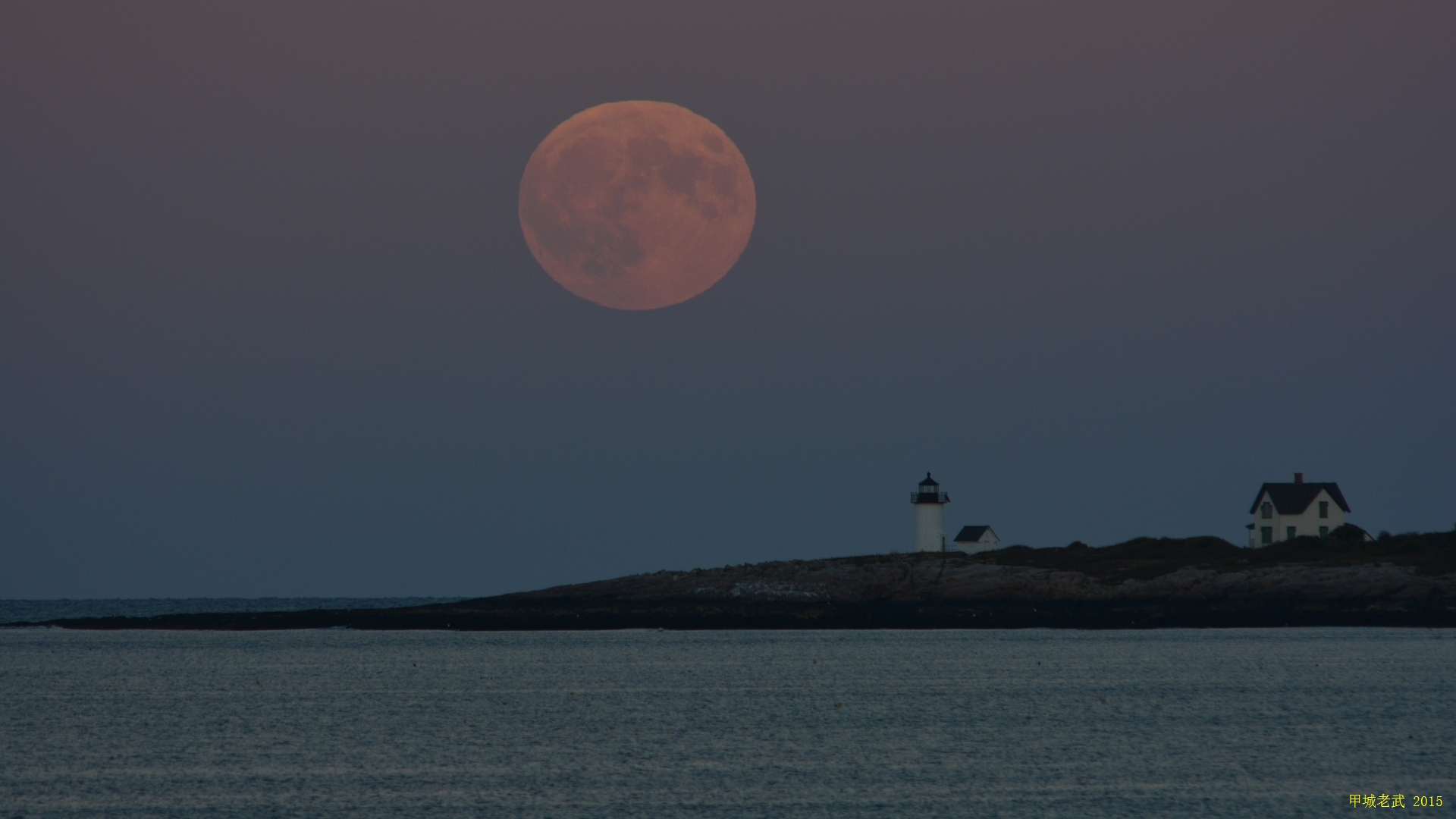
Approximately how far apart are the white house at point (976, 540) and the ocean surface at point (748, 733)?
53834 millimetres

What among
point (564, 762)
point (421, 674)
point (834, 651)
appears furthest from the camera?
point (834, 651)

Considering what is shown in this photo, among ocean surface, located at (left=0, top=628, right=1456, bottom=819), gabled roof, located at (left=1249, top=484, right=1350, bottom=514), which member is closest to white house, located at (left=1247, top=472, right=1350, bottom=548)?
gabled roof, located at (left=1249, top=484, right=1350, bottom=514)

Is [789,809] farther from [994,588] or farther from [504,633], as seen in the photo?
[994,588]

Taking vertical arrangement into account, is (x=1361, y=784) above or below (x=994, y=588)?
below

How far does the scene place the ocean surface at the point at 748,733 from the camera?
2114 centimetres

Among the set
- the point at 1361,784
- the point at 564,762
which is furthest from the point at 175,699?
the point at 1361,784

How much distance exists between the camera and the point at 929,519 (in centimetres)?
10262

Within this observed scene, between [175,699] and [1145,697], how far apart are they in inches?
1111

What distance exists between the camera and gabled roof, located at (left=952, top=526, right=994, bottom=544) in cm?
10962

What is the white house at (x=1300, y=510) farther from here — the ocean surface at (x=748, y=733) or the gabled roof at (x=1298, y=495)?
the ocean surface at (x=748, y=733)

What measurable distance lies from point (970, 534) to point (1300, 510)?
88.1ft

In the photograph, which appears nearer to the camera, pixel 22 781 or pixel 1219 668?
pixel 22 781

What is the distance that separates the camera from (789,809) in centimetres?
2025

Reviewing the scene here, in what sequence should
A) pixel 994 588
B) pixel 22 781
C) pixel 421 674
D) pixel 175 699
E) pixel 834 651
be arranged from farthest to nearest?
pixel 994 588, pixel 834 651, pixel 421 674, pixel 175 699, pixel 22 781
